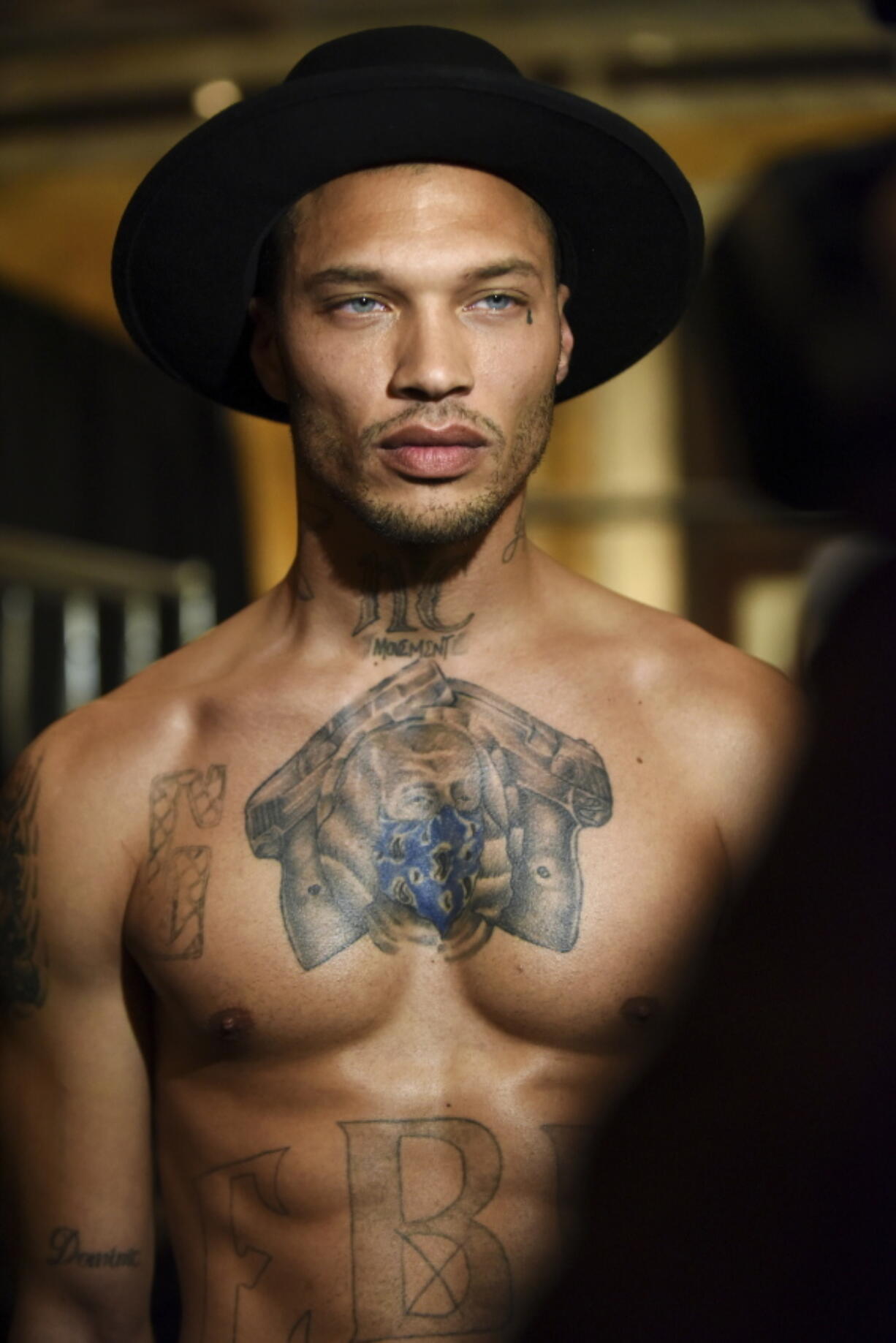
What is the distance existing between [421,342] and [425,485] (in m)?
0.15

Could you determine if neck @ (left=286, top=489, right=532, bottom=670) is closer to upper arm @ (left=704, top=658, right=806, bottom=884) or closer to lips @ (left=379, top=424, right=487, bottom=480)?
lips @ (left=379, top=424, right=487, bottom=480)

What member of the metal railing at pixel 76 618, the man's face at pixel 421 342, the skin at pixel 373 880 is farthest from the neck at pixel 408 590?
the metal railing at pixel 76 618

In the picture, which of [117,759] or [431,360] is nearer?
[431,360]

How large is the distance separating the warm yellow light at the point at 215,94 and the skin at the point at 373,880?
9.20 feet

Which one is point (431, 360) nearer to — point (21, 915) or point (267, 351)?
point (267, 351)

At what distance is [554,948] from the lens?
4.82 ft

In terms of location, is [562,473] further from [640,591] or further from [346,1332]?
[346,1332]

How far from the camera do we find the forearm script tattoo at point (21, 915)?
63.6 inches

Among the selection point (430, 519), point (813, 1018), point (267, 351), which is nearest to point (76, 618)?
point (267, 351)

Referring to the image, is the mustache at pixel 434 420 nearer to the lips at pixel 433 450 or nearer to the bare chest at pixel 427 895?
the lips at pixel 433 450

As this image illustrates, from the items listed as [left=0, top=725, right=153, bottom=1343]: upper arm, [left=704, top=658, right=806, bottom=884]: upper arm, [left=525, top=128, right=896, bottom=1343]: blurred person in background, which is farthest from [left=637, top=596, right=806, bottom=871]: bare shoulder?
[left=525, top=128, right=896, bottom=1343]: blurred person in background

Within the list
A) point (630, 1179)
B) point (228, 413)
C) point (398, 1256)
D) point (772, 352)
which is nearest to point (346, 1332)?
point (398, 1256)

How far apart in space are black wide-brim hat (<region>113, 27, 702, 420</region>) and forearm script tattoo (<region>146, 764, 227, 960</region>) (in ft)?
1.76

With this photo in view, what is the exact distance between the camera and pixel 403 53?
148 cm
